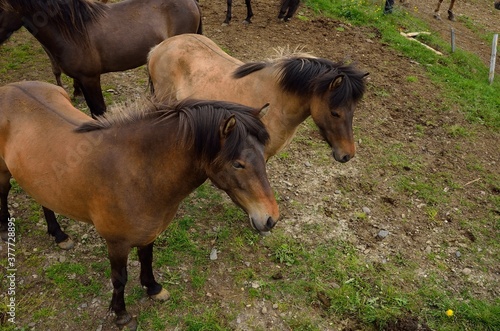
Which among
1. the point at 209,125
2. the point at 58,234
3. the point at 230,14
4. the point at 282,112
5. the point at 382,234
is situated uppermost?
the point at 209,125

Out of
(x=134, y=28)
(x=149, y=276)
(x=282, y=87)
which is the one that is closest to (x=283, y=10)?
(x=134, y=28)

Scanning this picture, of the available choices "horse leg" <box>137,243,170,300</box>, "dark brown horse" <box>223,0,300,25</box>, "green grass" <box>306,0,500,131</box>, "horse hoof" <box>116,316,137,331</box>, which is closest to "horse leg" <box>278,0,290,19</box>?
"dark brown horse" <box>223,0,300,25</box>

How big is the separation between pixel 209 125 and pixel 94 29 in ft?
11.7

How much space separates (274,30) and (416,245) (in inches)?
251

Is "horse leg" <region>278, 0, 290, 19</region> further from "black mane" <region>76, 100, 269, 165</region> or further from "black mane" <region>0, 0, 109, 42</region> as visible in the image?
"black mane" <region>76, 100, 269, 165</region>

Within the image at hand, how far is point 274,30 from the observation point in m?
8.93

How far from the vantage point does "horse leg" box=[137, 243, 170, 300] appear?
10.4 feet

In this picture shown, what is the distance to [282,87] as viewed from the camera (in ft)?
12.3

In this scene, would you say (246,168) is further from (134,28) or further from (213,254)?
(134,28)

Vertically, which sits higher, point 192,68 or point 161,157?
point 161,157

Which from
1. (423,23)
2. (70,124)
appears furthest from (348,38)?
(70,124)

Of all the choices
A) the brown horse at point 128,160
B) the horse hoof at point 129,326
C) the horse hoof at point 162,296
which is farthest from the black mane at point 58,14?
the horse hoof at point 129,326

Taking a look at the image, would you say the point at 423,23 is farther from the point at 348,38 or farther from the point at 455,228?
the point at 455,228

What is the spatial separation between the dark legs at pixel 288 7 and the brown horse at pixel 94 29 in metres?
4.22
